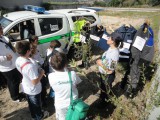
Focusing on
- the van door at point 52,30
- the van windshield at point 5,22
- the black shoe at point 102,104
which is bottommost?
the black shoe at point 102,104

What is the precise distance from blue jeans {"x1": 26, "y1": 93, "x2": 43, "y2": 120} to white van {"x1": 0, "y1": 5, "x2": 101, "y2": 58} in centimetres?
244

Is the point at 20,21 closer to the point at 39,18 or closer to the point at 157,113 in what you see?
the point at 39,18

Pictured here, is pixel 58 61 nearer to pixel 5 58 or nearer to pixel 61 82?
pixel 61 82

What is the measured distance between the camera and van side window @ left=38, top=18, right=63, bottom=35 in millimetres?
6908

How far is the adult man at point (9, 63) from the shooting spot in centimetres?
484

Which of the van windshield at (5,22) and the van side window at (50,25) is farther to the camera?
the van side window at (50,25)

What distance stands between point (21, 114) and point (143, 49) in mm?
3039

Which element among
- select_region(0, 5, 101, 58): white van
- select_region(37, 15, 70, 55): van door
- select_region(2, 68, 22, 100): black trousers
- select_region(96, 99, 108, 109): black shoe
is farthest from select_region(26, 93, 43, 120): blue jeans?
select_region(37, 15, 70, 55): van door

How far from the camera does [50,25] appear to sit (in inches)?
280

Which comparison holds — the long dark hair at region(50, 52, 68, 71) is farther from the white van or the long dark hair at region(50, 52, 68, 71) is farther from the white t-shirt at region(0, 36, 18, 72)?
the white van

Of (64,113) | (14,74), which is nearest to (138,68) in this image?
(64,113)

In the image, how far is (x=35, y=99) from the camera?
166 inches

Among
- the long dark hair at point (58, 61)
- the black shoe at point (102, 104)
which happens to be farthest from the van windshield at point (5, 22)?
the long dark hair at point (58, 61)

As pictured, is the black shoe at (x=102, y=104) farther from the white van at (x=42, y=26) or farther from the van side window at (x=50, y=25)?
the van side window at (x=50, y=25)
